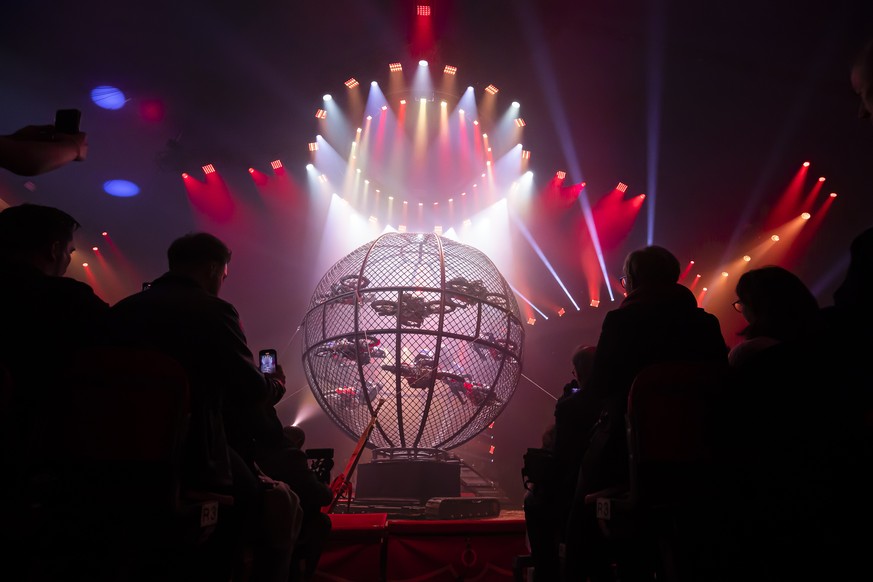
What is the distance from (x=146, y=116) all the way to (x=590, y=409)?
→ 922cm

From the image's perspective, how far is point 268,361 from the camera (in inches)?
108

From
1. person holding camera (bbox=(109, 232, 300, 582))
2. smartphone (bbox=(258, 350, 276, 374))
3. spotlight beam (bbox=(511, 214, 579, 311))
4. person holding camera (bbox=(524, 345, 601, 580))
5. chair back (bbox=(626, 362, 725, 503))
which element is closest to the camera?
chair back (bbox=(626, 362, 725, 503))

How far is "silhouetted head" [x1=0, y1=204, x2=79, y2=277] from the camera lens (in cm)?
206

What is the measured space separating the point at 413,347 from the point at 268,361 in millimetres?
1451

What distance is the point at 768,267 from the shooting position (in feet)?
7.29

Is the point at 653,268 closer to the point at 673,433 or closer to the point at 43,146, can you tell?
the point at 673,433

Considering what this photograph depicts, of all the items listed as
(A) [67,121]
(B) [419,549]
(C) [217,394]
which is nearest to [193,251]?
(C) [217,394]

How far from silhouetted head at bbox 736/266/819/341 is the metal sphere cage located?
7.34 feet

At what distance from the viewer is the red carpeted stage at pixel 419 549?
3.02m

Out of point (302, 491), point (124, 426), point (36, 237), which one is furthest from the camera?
point (302, 491)

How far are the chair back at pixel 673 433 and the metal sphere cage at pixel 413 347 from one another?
7.73ft

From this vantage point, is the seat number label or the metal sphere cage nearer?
the seat number label

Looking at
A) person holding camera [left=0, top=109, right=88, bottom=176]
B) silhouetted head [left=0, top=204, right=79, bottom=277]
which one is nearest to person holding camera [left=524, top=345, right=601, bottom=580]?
silhouetted head [left=0, top=204, right=79, bottom=277]

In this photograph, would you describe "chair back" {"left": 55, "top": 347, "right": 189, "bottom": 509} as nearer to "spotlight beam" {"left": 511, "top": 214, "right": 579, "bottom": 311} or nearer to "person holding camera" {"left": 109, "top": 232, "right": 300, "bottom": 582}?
"person holding camera" {"left": 109, "top": 232, "right": 300, "bottom": 582}
